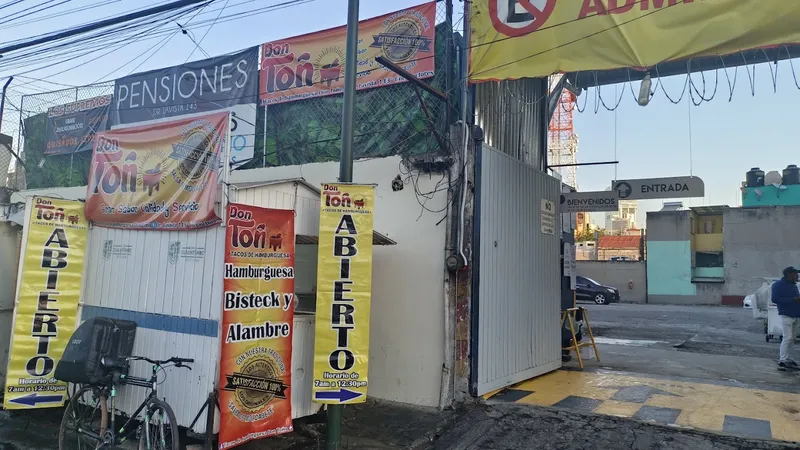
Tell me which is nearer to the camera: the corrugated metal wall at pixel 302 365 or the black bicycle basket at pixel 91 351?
the black bicycle basket at pixel 91 351

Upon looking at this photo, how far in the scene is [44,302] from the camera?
21.0 ft

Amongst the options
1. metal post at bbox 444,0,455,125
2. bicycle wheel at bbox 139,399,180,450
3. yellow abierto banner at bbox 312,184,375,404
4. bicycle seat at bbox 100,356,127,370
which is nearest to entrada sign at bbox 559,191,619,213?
metal post at bbox 444,0,455,125

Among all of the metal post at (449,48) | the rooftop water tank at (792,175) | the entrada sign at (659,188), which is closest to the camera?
the metal post at (449,48)

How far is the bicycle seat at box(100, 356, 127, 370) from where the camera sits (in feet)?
17.4

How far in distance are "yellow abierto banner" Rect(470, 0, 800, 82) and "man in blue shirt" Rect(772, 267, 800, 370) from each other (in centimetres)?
540

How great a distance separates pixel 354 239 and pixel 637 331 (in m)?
12.0

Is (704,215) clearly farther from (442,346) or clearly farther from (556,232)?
(442,346)

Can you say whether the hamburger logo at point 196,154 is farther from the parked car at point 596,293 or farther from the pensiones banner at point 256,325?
the parked car at point 596,293

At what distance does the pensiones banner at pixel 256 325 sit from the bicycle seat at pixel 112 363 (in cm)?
106

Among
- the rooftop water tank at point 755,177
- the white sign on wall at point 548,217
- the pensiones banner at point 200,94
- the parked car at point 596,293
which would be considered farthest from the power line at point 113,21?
the rooftop water tank at point 755,177

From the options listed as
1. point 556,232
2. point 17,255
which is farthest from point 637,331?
point 17,255

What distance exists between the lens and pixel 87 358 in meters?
5.34

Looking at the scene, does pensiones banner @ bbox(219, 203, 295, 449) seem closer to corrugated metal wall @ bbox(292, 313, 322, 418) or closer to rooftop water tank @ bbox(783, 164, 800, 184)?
corrugated metal wall @ bbox(292, 313, 322, 418)

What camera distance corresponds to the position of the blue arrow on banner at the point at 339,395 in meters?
5.40
